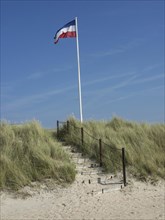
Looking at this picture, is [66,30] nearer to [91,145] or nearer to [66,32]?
[66,32]

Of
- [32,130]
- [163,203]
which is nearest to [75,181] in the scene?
[163,203]

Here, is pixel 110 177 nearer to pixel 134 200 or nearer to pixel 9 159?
pixel 134 200

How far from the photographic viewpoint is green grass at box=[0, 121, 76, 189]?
12.6 meters

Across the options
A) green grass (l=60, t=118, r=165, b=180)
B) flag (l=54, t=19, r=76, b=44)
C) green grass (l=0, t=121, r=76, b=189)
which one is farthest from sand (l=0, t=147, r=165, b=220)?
flag (l=54, t=19, r=76, b=44)

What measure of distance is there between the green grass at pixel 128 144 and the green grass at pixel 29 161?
1.68 metres

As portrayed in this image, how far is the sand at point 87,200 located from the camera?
36.1ft

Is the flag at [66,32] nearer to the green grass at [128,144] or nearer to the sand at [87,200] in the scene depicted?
the green grass at [128,144]

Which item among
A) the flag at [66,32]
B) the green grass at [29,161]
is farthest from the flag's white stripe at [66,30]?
the green grass at [29,161]

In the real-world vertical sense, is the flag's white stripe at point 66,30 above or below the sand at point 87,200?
above

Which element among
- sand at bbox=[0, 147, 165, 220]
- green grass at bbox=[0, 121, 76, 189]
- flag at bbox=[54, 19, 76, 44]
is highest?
flag at bbox=[54, 19, 76, 44]

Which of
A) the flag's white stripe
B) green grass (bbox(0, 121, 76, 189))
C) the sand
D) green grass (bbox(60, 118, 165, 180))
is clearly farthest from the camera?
the flag's white stripe

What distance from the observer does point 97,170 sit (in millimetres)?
14453

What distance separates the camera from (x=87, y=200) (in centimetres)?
1192

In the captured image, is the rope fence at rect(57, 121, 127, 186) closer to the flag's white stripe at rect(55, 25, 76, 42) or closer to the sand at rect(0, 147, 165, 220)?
the sand at rect(0, 147, 165, 220)
